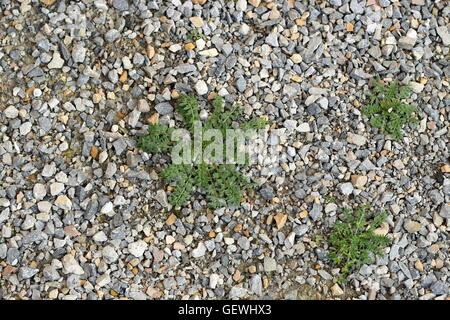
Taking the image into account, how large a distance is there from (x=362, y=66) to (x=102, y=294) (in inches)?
85.6

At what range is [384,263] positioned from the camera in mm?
4328

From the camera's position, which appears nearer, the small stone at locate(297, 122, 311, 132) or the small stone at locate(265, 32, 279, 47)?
the small stone at locate(297, 122, 311, 132)

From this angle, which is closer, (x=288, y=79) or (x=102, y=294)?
(x=102, y=294)

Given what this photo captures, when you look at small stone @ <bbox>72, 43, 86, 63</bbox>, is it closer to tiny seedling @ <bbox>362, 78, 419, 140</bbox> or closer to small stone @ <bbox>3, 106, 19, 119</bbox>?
small stone @ <bbox>3, 106, 19, 119</bbox>

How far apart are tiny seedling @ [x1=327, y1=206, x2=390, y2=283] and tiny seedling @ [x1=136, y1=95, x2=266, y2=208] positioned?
0.61 meters

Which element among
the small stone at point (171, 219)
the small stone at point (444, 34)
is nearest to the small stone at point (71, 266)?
the small stone at point (171, 219)

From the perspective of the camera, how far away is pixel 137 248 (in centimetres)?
427

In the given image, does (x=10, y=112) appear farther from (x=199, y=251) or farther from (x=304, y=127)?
(x=304, y=127)

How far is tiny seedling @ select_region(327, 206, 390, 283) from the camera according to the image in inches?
169

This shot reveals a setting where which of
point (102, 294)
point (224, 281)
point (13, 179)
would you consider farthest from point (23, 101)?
point (224, 281)

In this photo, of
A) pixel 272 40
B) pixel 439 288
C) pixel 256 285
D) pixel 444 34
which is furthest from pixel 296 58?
pixel 439 288

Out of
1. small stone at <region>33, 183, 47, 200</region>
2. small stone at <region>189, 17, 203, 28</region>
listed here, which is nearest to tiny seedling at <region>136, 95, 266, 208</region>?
small stone at <region>189, 17, 203, 28</region>

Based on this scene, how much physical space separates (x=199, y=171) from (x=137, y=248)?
0.58 m

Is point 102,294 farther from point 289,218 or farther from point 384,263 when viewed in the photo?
point 384,263
